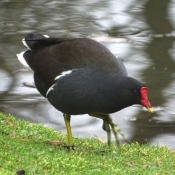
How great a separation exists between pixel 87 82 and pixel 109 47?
687 cm

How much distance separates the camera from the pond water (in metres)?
9.22

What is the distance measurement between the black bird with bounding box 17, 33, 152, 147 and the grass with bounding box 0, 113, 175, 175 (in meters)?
0.51

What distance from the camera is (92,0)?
56.8 feet

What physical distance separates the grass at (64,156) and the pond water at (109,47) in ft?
4.87

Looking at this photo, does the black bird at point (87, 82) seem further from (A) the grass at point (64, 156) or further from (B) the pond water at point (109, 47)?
(B) the pond water at point (109, 47)

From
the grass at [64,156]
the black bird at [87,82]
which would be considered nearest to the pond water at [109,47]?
the grass at [64,156]

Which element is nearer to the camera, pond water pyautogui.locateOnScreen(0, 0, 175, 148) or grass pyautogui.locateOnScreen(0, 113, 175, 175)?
grass pyautogui.locateOnScreen(0, 113, 175, 175)

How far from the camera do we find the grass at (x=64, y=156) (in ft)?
17.6

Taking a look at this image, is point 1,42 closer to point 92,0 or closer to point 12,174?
point 92,0

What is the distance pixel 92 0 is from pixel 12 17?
3.09 metres

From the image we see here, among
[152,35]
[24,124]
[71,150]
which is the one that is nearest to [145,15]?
[152,35]

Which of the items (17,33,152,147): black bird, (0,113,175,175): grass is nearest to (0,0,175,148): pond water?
(0,113,175,175): grass

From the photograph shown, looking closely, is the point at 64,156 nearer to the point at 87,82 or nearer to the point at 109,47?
the point at 87,82

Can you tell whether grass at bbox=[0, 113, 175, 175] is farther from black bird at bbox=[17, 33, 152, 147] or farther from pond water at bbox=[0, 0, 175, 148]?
pond water at bbox=[0, 0, 175, 148]
